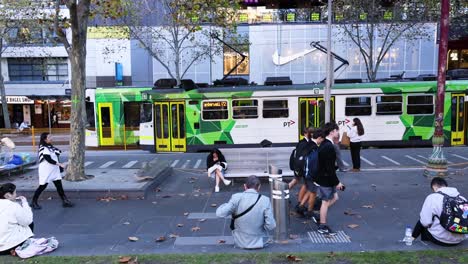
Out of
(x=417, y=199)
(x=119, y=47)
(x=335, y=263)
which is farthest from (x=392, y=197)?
(x=119, y=47)

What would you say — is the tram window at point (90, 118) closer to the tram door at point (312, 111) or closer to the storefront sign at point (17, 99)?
the tram door at point (312, 111)

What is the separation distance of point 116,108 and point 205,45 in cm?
1096

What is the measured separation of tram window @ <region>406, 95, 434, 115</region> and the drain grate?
1278 centimetres

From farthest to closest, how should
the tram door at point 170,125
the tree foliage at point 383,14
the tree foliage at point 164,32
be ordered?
the tree foliage at point 164,32 < the tree foliage at point 383,14 < the tram door at point 170,125

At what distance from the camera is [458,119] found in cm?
1806

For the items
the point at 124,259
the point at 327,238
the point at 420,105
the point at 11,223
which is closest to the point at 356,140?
the point at 327,238

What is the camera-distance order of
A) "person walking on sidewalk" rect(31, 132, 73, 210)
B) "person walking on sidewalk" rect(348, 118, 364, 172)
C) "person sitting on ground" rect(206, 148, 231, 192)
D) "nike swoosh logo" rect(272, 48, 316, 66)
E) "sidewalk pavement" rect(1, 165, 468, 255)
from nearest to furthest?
"sidewalk pavement" rect(1, 165, 468, 255)
"person walking on sidewalk" rect(31, 132, 73, 210)
"person sitting on ground" rect(206, 148, 231, 192)
"person walking on sidewalk" rect(348, 118, 364, 172)
"nike swoosh logo" rect(272, 48, 316, 66)

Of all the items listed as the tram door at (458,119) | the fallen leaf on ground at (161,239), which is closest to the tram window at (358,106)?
the tram door at (458,119)

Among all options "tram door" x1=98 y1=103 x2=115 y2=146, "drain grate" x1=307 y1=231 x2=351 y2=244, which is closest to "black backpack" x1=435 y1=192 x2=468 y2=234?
"drain grate" x1=307 y1=231 x2=351 y2=244

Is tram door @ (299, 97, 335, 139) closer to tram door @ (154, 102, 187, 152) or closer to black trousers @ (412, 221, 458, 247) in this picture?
tram door @ (154, 102, 187, 152)

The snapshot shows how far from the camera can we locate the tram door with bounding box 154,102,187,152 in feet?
60.2

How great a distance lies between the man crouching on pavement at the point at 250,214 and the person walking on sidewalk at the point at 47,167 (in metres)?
4.53

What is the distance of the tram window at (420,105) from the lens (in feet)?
58.6

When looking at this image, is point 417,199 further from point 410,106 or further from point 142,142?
point 142,142
